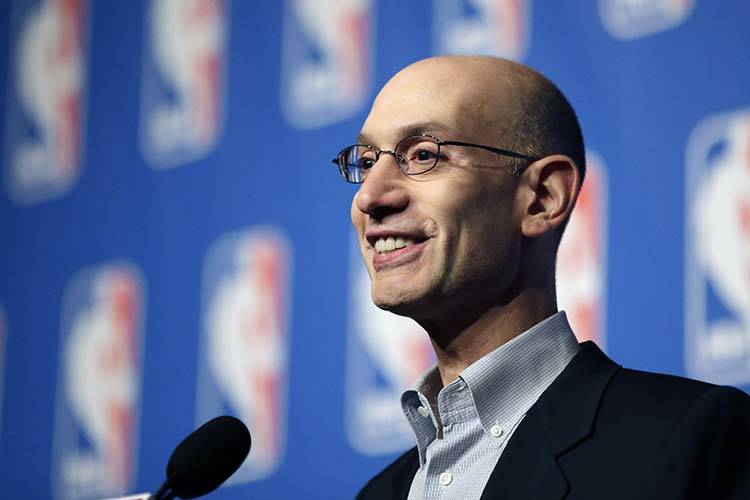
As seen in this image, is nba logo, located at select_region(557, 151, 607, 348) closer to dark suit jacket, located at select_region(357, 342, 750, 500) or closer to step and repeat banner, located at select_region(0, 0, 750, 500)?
step and repeat banner, located at select_region(0, 0, 750, 500)

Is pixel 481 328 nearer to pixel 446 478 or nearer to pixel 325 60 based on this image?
pixel 446 478

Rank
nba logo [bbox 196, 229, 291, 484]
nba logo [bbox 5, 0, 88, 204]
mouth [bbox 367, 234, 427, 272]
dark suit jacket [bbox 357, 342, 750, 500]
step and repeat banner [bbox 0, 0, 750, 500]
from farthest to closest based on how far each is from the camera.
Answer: nba logo [bbox 5, 0, 88, 204] → nba logo [bbox 196, 229, 291, 484] → step and repeat banner [bbox 0, 0, 750, 500] → mouth [bbox 367, 234, 427, 272] → dark suit jacket [bbox 357, 342, 750, 500]

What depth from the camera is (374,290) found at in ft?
6.17

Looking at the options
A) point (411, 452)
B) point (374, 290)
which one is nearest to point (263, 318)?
point (411, 452)

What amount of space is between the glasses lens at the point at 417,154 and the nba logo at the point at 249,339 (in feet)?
3.51

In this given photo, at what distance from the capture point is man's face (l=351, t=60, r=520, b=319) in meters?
1.85

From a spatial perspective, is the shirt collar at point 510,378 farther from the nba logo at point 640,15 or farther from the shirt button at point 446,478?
the nba logo at point 640,15

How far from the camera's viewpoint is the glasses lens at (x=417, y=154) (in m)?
1.88

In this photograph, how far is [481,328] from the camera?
1.90 metres

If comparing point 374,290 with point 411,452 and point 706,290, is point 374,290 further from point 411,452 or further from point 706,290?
point 706,290

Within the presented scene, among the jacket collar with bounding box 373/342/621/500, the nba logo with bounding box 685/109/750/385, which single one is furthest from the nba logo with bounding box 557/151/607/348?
the jacket collar with bounding box 373/342/621/500

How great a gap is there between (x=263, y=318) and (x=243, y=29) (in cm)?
72

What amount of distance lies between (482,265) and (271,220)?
3.99ft

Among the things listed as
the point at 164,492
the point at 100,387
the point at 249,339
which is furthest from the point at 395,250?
the point at 100,387
